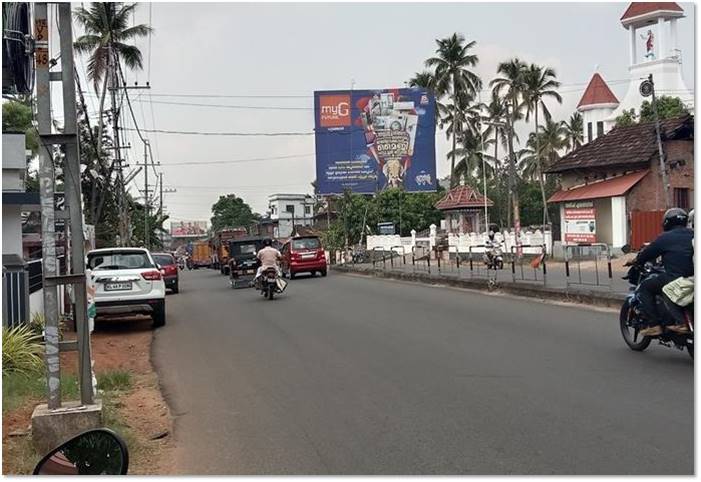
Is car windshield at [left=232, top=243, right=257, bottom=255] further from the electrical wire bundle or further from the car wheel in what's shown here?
the electrical wire bundle

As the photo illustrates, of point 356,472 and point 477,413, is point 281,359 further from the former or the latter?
point 356,472

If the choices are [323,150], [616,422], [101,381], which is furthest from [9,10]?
[323,150]

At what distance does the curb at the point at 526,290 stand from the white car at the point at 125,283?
8.63 m

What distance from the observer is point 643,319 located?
9055 millimetres

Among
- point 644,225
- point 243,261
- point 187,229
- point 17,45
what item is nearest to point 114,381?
point 17,45

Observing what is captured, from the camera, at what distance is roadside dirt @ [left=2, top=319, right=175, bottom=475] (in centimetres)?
585

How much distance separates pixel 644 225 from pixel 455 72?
27834 millimetres

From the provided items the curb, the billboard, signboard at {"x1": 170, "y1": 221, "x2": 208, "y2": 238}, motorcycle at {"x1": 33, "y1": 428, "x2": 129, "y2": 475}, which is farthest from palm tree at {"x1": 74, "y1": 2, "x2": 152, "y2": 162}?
signboard at {"x1": 170, "y1": 221, "x2": 208, "y2": 238}

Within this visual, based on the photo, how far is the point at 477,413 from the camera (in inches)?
268

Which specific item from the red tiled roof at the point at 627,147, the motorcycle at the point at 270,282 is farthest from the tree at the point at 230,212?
the motorcycle at the point at 270,282

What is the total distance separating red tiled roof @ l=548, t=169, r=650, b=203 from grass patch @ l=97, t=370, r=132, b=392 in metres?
27.3

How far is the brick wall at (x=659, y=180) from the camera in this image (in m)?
32.7

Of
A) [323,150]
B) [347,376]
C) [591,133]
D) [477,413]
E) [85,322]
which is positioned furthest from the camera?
[591,133]

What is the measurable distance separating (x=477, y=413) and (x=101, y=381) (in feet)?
15.1
